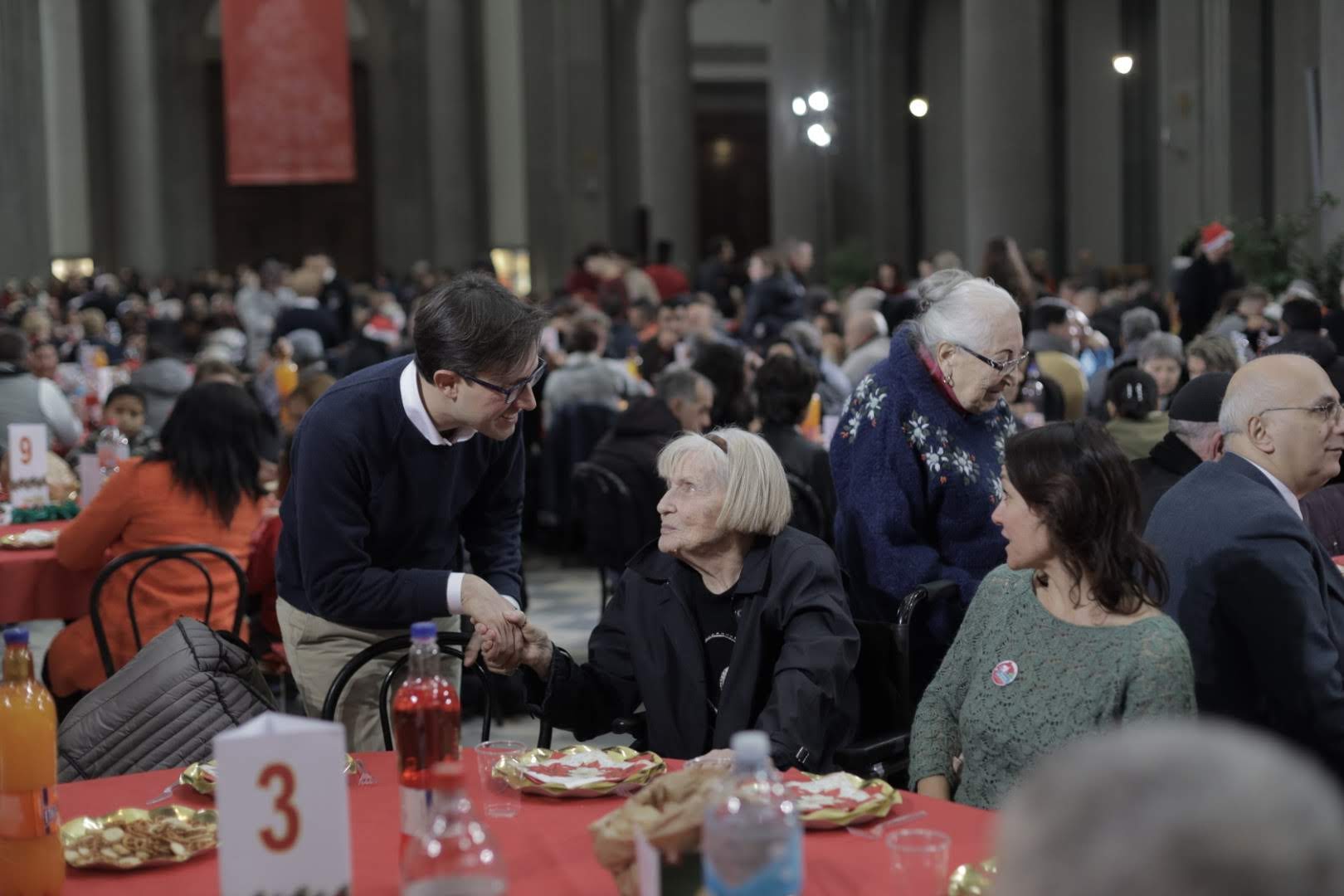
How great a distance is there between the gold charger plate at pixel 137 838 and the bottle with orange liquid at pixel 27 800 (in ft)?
0.25

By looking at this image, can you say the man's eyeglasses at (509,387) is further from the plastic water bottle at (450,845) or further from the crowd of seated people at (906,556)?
the plastic water bottle at (450,845)

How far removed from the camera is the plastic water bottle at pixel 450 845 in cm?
182

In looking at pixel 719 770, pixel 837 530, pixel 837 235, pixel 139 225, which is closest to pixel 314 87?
pixel 139 225

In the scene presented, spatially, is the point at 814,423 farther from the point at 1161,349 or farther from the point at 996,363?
the point at 996,363

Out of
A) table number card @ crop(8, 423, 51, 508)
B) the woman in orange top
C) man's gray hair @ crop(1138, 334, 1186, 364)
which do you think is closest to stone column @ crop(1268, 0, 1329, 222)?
man's gray hair @ crop(1138, 334, 1186, 364)

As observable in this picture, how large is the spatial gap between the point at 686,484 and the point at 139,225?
27822 mm

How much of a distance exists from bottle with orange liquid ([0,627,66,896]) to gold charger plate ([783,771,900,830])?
1.08 m

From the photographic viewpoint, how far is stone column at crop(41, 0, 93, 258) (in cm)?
2739

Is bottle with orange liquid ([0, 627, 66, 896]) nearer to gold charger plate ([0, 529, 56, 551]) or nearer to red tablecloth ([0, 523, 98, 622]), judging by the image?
red tablecloth ([0, 523, 98, 622])

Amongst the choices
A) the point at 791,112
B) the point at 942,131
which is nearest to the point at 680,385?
the point at 791,112

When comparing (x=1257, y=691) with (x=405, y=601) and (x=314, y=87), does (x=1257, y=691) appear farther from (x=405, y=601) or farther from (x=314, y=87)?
(x=314, y=87)

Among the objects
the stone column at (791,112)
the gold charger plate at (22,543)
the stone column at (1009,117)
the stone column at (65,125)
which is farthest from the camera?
the stone column at (65,125)

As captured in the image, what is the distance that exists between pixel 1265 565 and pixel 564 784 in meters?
1.50

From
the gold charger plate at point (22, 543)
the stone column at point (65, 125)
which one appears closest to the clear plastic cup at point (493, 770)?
the gold charger plate at point (22, 543)
